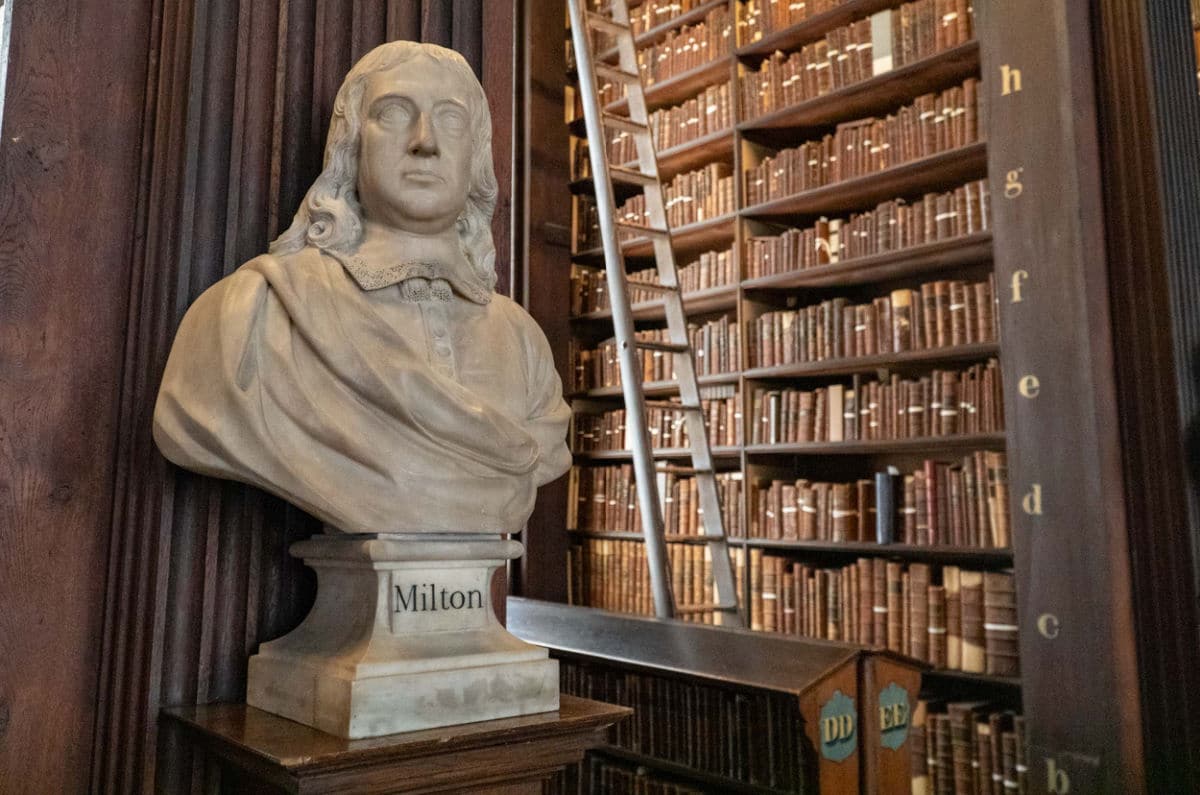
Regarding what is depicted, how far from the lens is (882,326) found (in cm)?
330

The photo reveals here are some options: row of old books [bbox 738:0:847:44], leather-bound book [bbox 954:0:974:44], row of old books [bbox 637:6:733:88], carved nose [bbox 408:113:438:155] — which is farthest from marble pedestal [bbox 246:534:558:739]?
row of old books [bbox 637:6:733:88]

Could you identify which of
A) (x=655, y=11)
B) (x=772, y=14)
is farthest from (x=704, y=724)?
(x=655, y=11)

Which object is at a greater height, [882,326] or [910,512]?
[882,326]

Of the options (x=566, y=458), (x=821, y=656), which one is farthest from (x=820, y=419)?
(x=566, y=458)

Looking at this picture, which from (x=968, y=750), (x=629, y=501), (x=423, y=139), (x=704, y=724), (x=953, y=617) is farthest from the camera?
(x=629, y=501)

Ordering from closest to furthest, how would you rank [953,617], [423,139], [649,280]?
[423,139]
[953,617]
[649,280]

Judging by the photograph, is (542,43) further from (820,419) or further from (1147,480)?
(1147,480)

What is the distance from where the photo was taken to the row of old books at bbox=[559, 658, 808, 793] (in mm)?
2070

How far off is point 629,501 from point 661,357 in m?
0.66

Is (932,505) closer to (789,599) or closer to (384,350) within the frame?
(789,599)

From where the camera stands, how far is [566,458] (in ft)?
4.95

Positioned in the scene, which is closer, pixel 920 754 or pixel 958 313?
pixel 920 754

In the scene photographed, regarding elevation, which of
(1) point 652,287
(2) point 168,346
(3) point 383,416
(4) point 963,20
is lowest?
(3) point 383,416

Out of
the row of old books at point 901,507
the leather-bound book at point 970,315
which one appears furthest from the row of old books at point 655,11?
the row of old books at point 901,507
